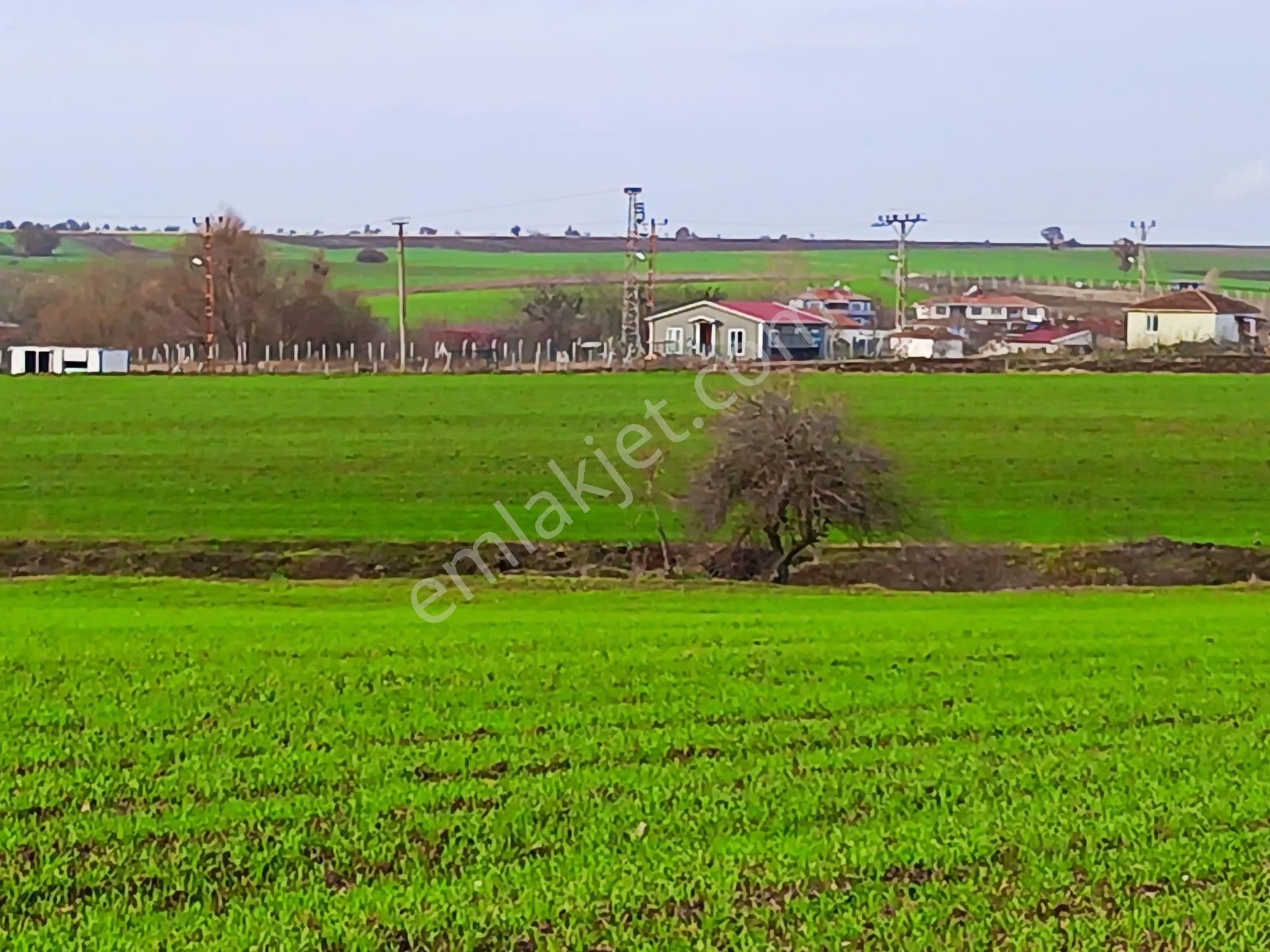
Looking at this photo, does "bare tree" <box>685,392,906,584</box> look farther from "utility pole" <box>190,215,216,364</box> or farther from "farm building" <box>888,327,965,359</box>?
"farm building" <box>888,327,965,359</box>

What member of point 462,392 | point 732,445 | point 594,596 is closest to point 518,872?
point 594,596

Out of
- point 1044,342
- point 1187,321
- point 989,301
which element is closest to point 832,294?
point 989,301

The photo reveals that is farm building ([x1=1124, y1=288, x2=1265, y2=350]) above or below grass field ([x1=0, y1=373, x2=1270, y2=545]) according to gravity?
above

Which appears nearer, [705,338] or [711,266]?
[705,338]

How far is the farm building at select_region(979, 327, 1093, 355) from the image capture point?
3140 inches

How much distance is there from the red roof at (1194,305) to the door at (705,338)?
3131 cm

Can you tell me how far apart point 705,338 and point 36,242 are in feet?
281

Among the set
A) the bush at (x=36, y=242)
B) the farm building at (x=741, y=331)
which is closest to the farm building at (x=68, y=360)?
the farm building at (x=741, y=331)

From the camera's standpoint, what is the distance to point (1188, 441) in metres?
50.9

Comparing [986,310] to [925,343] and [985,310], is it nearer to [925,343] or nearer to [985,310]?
[985,310]

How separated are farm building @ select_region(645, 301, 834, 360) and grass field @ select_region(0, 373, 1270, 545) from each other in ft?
45.8

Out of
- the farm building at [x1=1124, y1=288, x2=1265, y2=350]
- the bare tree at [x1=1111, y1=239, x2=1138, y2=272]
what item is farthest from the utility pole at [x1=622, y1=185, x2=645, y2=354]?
the bare tree at [x1=1111, y1=239, x2=1138, y2=272]

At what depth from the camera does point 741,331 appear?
83188 millimetres

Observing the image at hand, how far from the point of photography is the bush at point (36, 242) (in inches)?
5689
